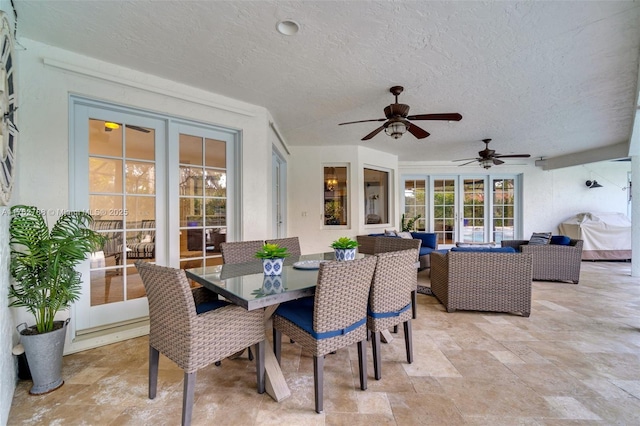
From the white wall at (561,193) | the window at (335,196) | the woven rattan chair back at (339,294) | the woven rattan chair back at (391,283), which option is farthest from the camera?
the white wall at (561,193)

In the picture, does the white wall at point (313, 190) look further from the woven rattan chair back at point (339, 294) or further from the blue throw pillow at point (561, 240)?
the woven rattan chair back at point (339, 294)

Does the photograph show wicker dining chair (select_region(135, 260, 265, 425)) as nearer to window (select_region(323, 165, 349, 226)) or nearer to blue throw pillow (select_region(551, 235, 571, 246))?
window (select_region(323, 165, 349, 226))

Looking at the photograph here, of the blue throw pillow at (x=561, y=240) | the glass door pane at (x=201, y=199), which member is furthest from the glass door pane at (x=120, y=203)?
the blue throw pillow at (x=561, y=240)

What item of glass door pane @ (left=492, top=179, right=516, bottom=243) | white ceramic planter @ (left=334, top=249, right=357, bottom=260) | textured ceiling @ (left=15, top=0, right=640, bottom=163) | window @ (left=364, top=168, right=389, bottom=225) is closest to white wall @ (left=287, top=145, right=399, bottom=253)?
window @ (left=364, top=168, right=389, bottom=225)

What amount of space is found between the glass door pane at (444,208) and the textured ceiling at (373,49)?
12.2 feet

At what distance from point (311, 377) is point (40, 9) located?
2.95 m

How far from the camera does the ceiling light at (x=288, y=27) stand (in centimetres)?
186

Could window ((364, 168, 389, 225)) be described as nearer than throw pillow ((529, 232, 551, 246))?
No

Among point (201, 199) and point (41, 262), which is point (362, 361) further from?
point (201, 199)

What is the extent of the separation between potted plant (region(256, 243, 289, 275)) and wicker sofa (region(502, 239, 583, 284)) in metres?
Answer: 4.16

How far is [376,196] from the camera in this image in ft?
19.5

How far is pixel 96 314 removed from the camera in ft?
7.79

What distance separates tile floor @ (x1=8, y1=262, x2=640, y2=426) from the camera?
1.53m

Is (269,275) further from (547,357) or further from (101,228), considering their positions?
(547,357)
